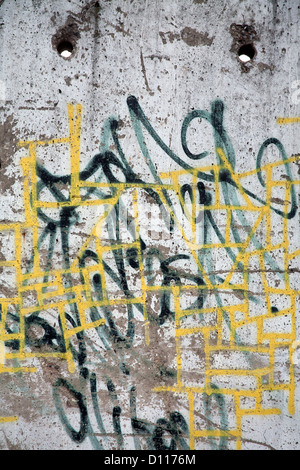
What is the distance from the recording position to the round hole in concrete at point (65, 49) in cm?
257

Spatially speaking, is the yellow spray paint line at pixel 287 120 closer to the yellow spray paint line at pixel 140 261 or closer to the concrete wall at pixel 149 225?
the concrete wall at pixel 149 225

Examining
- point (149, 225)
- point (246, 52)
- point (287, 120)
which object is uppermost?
point (246, 52)

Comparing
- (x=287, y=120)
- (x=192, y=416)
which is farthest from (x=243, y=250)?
(x=192, y=416)

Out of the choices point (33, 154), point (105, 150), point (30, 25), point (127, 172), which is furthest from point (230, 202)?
point (30, 25)

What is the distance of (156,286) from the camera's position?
2.52 meters

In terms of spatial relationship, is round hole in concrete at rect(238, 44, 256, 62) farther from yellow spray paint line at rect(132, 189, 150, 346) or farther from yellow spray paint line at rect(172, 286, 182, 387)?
yellow spray paint line at rect(172, 286, 182, 387)

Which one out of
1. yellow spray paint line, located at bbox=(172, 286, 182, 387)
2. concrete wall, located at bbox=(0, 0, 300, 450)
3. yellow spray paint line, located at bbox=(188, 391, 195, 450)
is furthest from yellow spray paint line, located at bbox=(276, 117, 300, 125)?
yellow spray paint line, located at bbox=(188, 391, 195, 450)

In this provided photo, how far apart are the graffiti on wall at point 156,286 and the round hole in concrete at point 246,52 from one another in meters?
0.36

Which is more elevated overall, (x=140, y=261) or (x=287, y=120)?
(x=287, y=120)

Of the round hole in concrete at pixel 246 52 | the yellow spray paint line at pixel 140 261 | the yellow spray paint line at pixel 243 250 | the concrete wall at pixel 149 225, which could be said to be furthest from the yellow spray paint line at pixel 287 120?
the yellow spray paint line at pixel 140 261

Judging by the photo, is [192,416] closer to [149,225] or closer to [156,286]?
[156,286]

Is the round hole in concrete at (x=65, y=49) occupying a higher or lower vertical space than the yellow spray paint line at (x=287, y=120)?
higher

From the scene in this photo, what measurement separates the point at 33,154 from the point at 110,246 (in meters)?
0.76

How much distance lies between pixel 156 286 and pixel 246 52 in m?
1.60
